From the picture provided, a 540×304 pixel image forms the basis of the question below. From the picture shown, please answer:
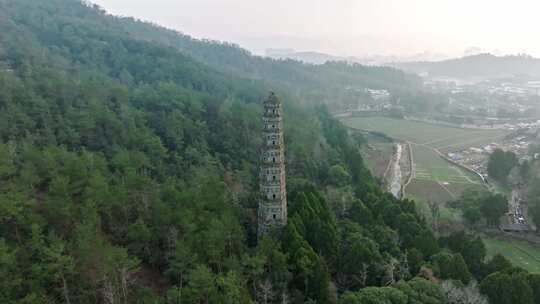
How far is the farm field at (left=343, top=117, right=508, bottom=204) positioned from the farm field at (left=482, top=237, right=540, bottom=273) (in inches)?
497

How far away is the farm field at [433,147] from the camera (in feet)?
198

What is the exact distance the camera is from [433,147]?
3445 inches

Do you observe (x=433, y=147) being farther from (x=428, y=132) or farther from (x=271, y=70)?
(x=271, y=70)

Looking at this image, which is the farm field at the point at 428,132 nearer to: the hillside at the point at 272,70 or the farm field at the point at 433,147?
the farm field at the point at 433,147

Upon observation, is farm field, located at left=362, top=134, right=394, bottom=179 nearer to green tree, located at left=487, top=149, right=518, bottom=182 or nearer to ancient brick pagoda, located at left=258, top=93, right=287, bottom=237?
green tree, located at left=487, top=149, right=518, bottom=182

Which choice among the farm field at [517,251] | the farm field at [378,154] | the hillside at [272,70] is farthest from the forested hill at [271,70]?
the farm field at [517,251]

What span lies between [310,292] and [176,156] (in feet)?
81.3


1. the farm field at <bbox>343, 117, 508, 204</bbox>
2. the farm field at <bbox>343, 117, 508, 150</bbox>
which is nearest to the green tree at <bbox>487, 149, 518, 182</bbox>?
the farm field at <bbox>343, 117, 508, 204</bbox>

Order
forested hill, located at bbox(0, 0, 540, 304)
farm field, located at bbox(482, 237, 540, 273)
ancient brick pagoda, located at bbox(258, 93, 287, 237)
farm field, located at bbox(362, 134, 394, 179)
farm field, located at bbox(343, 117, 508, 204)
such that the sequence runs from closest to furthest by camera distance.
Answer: forested hill, located at bbox(0, 0, 540, 304), ancient brick pagoda, located at bbox(258, 93, 287, 237), farm field, located at bbox(482, 237, 540, 273), farm field, located at bbox(343, 117, 508, 204), farm field, located at bbox(362, 134, 394, 179)

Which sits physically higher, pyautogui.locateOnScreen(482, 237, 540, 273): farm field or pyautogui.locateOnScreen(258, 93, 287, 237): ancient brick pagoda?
pyautogui.locateOnScreen(258, 93, 287, 237): ancient brick pagoda

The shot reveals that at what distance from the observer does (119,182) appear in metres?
34.1

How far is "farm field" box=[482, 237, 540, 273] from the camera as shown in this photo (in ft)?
130

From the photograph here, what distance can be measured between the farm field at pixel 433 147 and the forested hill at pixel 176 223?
12204mm

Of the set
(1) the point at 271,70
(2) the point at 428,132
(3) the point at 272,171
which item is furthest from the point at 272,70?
(3) the point at 272,171
